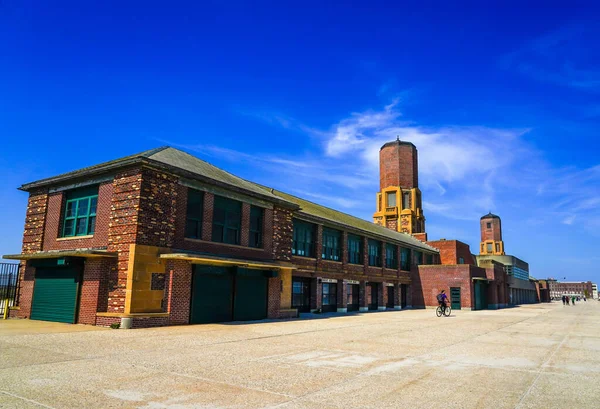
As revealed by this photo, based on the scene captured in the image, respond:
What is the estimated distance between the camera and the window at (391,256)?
40650 millimetres

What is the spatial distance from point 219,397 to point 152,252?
446 inches

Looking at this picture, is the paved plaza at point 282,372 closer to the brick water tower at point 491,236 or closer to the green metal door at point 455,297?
the green metal door at point 455,297

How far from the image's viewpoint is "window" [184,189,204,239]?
18.9m

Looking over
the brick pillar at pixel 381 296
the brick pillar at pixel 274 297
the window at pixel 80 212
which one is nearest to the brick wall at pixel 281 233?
the brick pillar at pixel 274 297

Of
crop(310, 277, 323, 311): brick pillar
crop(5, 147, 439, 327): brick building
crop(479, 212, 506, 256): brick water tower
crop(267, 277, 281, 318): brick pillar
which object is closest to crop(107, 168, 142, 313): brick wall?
crop(5, 147, 439, 327): brick building

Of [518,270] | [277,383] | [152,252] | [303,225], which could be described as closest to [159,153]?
[152,252]

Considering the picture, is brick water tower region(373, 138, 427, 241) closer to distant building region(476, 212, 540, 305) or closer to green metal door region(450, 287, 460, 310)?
distant building region(476, 212, 540, 305)

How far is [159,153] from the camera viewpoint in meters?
19.4

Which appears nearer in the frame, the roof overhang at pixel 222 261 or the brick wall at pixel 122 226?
the brick wall at pixel 122 226

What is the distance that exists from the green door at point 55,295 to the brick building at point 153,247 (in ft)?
0.14

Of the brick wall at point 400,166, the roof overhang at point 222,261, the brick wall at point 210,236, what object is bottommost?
the roof overhang at point 222,261

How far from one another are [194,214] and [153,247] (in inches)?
105

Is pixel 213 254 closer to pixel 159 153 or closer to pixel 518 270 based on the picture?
pixel 159 153

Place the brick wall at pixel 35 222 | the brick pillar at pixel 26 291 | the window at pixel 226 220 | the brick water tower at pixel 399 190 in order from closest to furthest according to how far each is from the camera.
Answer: the brick pillar at pixel 26 291 → the window at pixel 226 220 → the brick wall at pixel 35 222 → the brick water tower at pixel 399 190
